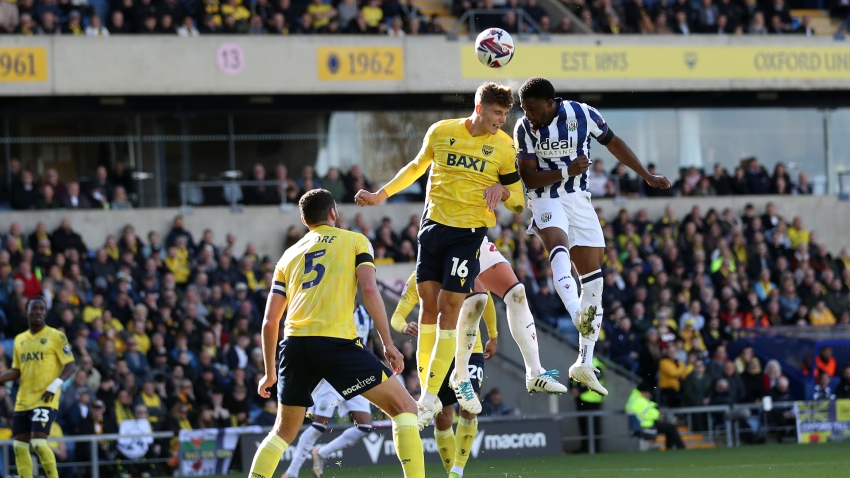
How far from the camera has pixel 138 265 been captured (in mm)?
21406

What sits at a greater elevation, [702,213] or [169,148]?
[169,148]

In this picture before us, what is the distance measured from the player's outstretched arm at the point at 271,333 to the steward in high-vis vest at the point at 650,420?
11.9 metres

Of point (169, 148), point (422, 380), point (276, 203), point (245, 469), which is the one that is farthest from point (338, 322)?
point (169, 148)

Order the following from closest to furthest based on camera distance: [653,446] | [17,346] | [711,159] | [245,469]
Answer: [17,346] → [245,469] → [653,446] → [711,159]

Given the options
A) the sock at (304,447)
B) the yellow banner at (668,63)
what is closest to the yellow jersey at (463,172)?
the sock at (304,447)

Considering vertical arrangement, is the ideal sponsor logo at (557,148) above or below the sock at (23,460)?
above

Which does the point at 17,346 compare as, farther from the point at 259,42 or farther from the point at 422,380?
the point at 259,42

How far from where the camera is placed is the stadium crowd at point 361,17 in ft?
78.3

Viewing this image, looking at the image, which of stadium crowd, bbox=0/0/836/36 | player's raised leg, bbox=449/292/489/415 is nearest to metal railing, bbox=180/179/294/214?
stadium crowd, bbox=0/0/836/36

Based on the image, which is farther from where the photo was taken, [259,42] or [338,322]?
[259,42]

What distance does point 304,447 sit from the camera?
46.8 feet

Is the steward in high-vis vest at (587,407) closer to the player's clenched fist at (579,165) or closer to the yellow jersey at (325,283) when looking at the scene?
the player's clenched fist at (579,165)

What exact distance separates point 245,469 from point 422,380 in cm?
749

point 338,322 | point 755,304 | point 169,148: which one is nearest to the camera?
point 338,322
